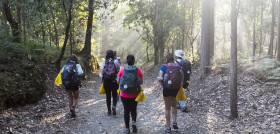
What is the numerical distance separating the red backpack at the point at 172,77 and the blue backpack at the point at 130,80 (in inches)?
29.2

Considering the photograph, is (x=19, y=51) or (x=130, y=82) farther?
(x=19, y=51)

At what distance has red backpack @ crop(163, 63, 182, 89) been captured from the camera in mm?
5551

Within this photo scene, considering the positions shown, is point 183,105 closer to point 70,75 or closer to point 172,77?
point 172,77

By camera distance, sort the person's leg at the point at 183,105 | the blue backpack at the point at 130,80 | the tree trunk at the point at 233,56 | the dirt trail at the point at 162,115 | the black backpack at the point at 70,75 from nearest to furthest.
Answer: the blue backpack at the point at 130,80, the dirt trail at the point at 162,115, the tree trunk at the point at 233,56, the black backpack at the point at 70,75, the person's leg at the point at 183,105

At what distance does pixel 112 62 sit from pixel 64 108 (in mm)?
3066

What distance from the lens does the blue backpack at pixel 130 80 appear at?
5.47 m

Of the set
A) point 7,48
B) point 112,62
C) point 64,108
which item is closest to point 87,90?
point 64,108

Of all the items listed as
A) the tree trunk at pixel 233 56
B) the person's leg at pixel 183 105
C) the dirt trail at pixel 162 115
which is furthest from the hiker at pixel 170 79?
the person's leg at pixel 183 105

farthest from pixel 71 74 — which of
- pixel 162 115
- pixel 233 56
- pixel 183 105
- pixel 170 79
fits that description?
pixel 233 56

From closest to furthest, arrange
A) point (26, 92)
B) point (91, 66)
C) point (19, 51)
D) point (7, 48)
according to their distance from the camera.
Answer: point (26, 92), point (7, 48), point (19, 51), point (91, 66)

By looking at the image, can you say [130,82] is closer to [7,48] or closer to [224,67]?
[7,48]

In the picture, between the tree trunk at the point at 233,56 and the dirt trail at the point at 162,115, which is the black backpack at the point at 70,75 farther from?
the tree trunk at the point at 233,56

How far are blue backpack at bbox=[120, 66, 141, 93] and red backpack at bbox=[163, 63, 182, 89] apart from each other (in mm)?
742

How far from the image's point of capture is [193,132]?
6.04 meters
